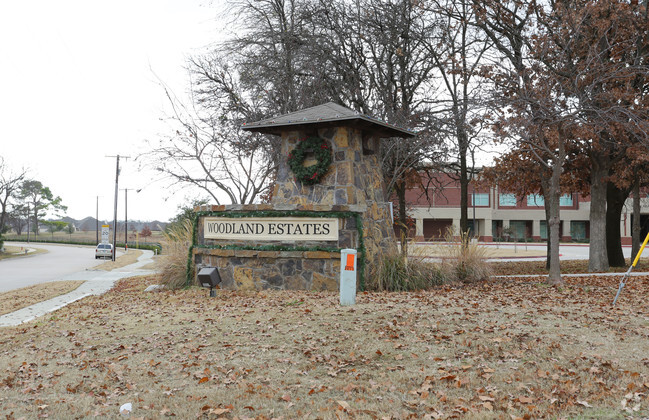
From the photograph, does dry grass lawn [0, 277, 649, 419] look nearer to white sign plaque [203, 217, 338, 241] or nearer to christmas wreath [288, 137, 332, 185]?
white sign plaque [203, 217, 338, 241]

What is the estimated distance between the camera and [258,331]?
7.61 meters

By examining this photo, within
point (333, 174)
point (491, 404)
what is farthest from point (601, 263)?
point (491, 404)

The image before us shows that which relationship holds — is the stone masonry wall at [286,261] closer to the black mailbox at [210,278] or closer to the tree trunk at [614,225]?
the black mailbox at [210,278]

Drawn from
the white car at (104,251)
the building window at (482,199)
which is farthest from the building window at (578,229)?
the white car at (104,251)

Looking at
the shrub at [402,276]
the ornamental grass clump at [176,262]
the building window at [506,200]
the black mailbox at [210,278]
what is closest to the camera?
the black mailbox at [210,278]

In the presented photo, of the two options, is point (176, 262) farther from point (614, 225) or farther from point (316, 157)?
point (614, 225)

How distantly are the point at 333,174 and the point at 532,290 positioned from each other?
488 cm

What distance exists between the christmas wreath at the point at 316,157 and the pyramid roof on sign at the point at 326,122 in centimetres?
41

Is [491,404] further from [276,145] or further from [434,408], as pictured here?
[276,145]

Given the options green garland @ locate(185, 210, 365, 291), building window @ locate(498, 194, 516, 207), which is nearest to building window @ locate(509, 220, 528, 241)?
building window @ locate(498, 194, 516, 207)

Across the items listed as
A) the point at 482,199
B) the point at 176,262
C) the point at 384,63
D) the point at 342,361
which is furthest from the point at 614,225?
the point at 482,199

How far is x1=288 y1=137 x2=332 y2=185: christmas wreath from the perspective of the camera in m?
12.7

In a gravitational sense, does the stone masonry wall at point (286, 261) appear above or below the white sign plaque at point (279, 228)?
below

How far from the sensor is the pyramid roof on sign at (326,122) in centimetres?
1233
